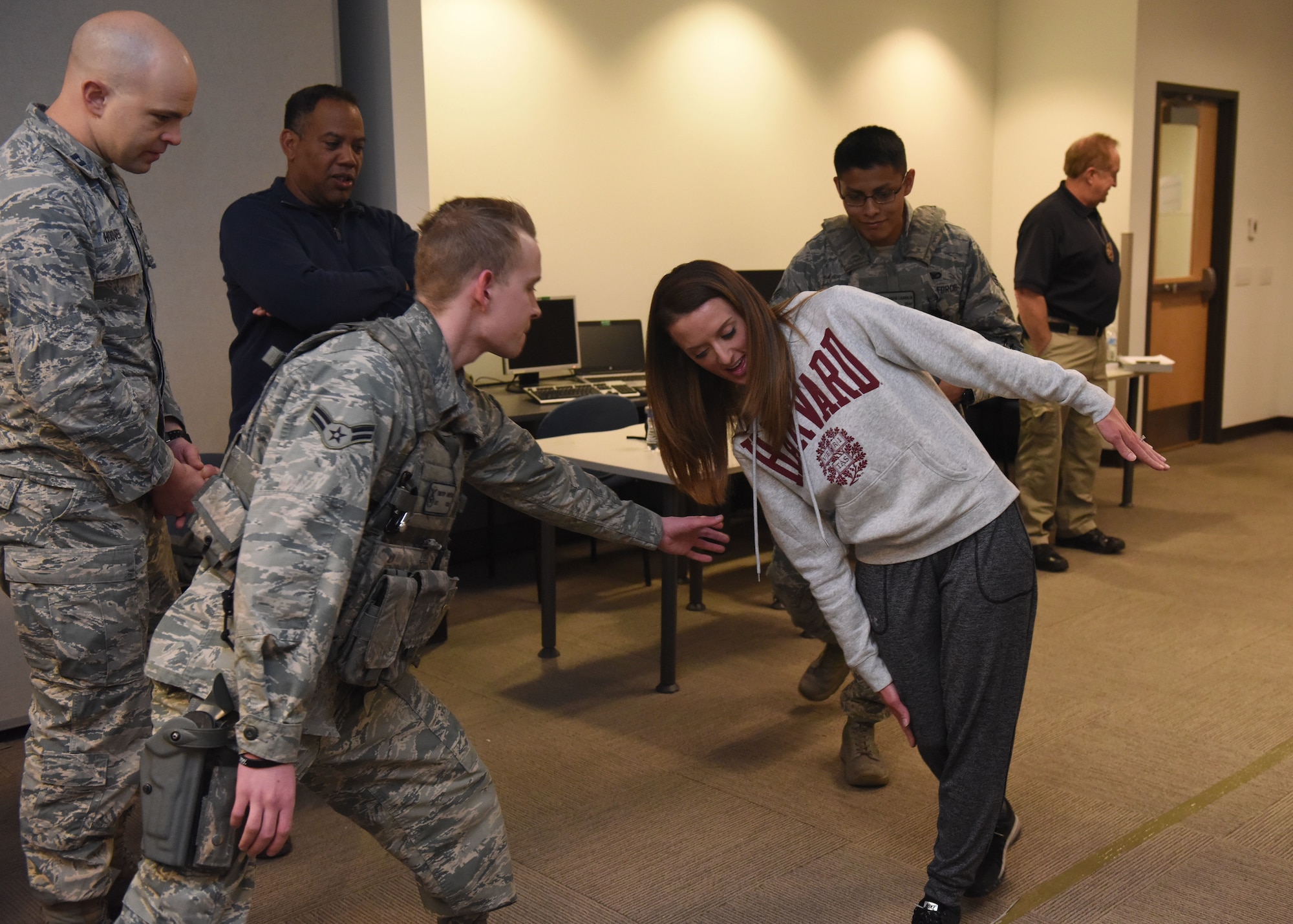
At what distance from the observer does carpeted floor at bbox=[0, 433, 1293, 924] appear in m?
2.37

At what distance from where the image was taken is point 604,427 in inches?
177

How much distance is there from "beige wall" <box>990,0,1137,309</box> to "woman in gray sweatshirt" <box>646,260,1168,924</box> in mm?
5321

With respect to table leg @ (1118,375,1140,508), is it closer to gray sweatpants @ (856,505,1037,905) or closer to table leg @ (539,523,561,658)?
table leg @ (539,523,561,658)

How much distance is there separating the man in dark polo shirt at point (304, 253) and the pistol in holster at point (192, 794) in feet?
4.49

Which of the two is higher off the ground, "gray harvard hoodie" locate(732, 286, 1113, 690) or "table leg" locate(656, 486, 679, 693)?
"gray harvard hoodie" locate(732, 286, 1113, 690)

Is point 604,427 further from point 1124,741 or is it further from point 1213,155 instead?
point 1213,155

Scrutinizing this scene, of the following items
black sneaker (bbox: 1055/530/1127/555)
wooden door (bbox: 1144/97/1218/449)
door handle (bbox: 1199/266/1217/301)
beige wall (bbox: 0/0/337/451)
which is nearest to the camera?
beige wall (bbox: 0/0/337/451)

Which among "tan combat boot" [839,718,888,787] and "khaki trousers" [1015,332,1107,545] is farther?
"khaki trousers" [1015,332,1107,545]

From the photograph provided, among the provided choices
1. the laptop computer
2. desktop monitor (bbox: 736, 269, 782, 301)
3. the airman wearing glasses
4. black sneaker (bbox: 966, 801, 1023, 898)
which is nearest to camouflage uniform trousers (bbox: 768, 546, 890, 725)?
the airman wearing glasses

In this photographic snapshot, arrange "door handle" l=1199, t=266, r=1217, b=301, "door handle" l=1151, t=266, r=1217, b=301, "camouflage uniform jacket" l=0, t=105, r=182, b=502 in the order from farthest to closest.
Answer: "door handle" l=1199, t=266, r=1217, b=301 < "door handle" l=1151, t=266, r=1217, b=301 < "camouflage uniform jacket" l=0, t=105, r=182, b=502

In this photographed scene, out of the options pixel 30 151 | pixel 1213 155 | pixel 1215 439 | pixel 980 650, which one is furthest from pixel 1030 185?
pixel 30 151

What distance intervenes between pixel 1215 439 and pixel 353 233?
703 cm

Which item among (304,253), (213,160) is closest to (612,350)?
(213,160)

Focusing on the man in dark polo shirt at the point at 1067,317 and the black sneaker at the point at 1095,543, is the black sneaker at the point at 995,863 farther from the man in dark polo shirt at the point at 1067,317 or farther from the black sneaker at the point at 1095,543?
the black sneaker at the point at 1095,543
